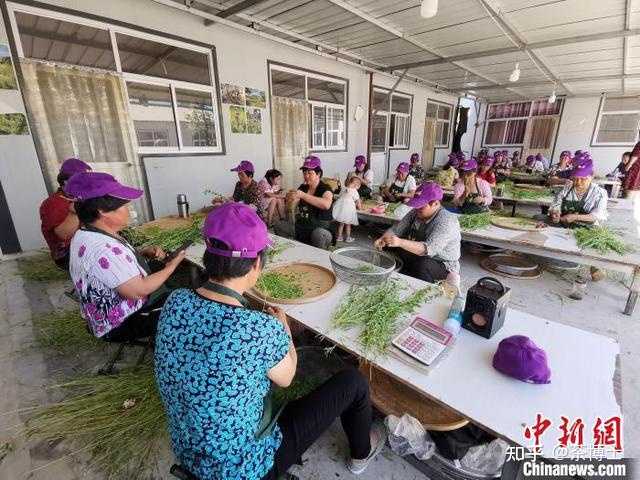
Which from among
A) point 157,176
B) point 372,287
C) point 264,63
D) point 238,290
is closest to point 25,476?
point 238,290

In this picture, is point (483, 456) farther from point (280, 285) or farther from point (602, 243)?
point (602, 243)

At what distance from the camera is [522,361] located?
1168 millimetres

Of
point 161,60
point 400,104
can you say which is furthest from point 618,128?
point 161,60

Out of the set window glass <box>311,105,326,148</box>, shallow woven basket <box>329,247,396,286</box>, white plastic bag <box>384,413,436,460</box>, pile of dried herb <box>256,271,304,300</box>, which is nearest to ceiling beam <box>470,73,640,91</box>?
window glass <box>311,105,326,148</box>

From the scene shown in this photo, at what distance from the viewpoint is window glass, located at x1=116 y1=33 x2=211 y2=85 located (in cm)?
438

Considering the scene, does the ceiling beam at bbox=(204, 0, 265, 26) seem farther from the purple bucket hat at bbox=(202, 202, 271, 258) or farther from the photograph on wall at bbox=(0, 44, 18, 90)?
the purple bucket hat at bbox=(202, 202, 271, 258)

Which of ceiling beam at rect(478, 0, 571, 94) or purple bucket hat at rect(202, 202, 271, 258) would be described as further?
ceiling beam at rect(478, 0, 571, 94)

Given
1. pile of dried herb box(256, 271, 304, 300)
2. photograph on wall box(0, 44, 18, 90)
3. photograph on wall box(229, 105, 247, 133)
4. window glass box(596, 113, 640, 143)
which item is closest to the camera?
pile of dried herb box(256, 271, 304, 300)

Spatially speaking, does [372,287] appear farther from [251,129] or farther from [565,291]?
[251,129]

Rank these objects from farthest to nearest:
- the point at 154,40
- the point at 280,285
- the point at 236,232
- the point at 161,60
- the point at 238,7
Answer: the point at 161,60
the point at 154,40
the point at 238,7
the point at 280,285
the point at 236,232

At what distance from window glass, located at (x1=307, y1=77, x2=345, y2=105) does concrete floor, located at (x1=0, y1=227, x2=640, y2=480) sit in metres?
5.41

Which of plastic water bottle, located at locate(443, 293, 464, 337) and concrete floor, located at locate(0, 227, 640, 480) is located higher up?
plastic water bottle, located at locate(443, 293, 464, 337)

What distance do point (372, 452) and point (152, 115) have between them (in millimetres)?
5382

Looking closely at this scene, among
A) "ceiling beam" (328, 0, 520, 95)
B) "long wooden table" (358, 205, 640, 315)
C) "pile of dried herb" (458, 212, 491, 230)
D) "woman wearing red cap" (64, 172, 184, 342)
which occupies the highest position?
"ceiling beam" (328, 0, 520, 95)
